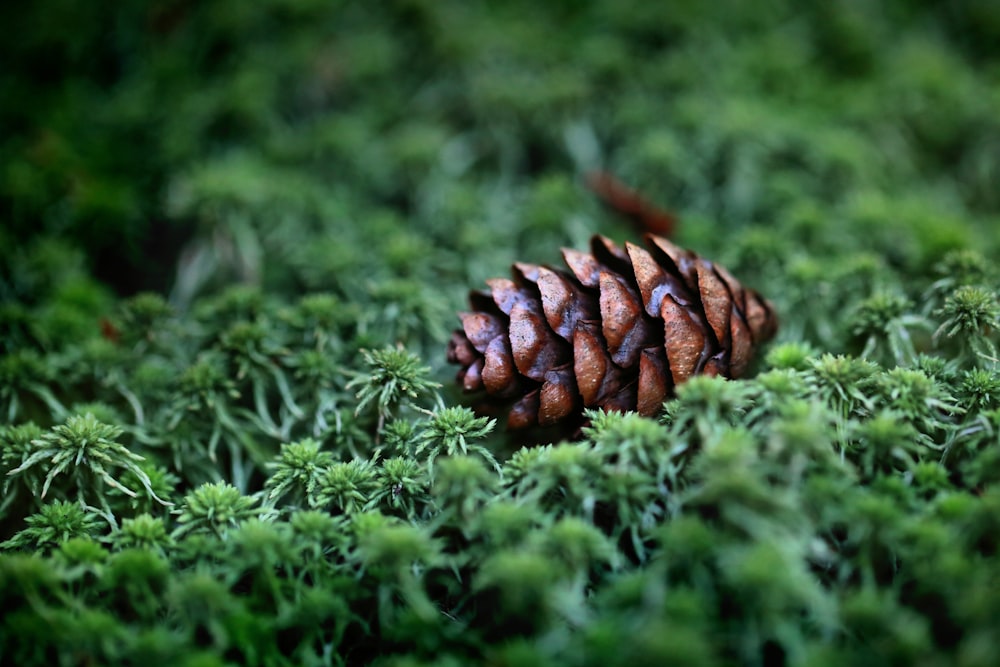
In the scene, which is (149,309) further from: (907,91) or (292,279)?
(907,91)

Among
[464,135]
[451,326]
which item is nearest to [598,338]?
[451,326]

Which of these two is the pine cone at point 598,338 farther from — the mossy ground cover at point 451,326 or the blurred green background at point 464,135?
the blurred green background at point 464,135

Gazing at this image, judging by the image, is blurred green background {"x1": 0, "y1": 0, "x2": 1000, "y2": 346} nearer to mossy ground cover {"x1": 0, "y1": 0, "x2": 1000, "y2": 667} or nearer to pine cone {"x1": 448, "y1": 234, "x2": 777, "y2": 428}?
mossy ground cover {"x1": 0, "y1": 0, "x2": 1000, "y2": 667}

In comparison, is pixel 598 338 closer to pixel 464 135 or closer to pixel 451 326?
pixel 451 326

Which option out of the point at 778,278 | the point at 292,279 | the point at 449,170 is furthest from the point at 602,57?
the point at 292,279

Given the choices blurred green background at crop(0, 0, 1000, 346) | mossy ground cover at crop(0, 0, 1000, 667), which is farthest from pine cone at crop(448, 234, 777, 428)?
blurred green background at crop(0, 0, 1000, 346)

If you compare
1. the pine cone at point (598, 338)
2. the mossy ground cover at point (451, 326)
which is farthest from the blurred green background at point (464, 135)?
the pine cone at point (598, 338)
